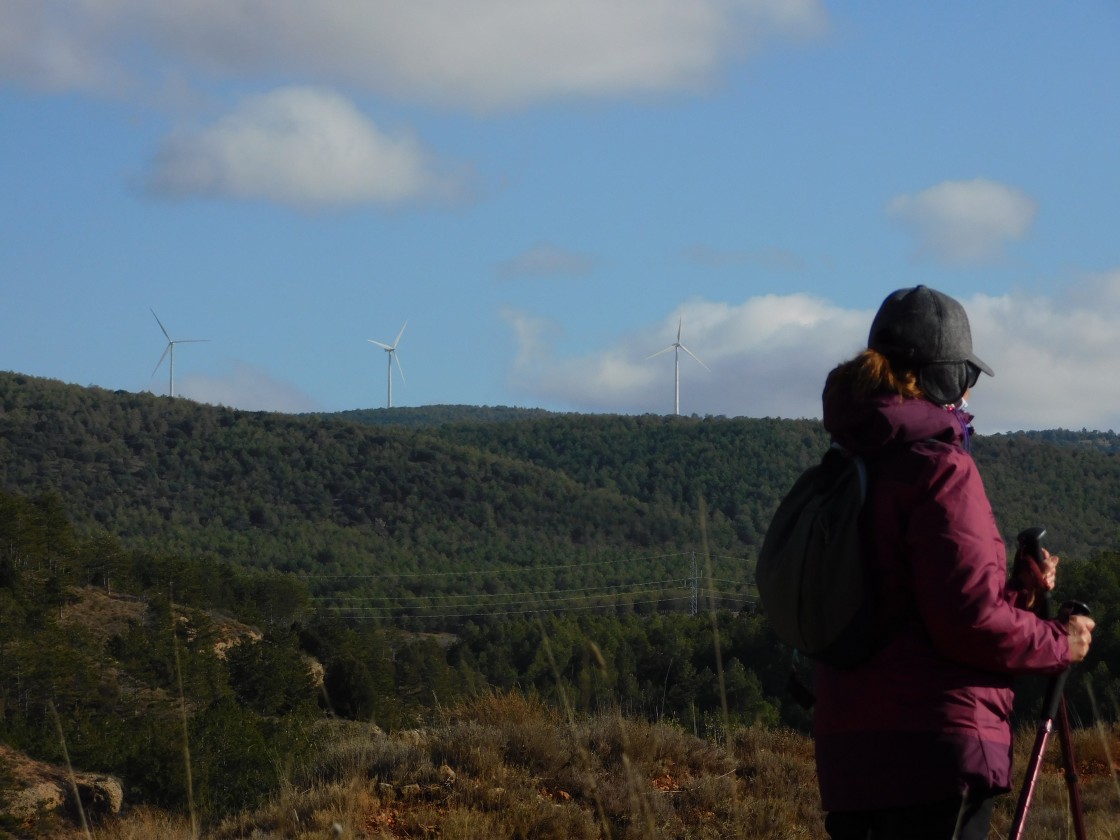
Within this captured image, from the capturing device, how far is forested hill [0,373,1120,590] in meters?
74.2

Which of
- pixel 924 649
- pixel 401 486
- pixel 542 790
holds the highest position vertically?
pixel 401 486

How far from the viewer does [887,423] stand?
2.72 meters

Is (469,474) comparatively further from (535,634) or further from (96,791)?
(96,791)

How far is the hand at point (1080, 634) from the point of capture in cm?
275

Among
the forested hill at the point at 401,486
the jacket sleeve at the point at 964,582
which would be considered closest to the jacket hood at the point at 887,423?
the jacket sleeve at the point at 964,582

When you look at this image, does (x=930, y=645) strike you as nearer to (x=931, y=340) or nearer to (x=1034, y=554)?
(x=1034, y=554)

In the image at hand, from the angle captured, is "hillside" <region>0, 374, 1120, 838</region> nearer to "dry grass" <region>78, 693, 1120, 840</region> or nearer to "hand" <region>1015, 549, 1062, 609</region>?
"dry grass" <region>78, 693, 1120, 840</region>

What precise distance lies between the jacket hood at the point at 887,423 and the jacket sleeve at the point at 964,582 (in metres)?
0.10

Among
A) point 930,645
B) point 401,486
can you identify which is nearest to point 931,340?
point 930,645

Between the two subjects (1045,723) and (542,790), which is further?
(542,790)

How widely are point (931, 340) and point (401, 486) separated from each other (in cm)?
8692

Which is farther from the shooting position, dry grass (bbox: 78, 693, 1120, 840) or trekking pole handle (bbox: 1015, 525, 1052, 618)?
dry grass (bbox: 78, 693, 1120, 840)

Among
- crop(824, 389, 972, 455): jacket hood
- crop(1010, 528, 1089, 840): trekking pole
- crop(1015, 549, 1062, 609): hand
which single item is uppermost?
crop(824, 389, 972, 455): jacket hood

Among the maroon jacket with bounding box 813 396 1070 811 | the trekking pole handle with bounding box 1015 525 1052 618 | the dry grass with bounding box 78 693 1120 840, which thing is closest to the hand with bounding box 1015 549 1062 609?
the trekking pole handle with bounding box 1015 525 1052 618
